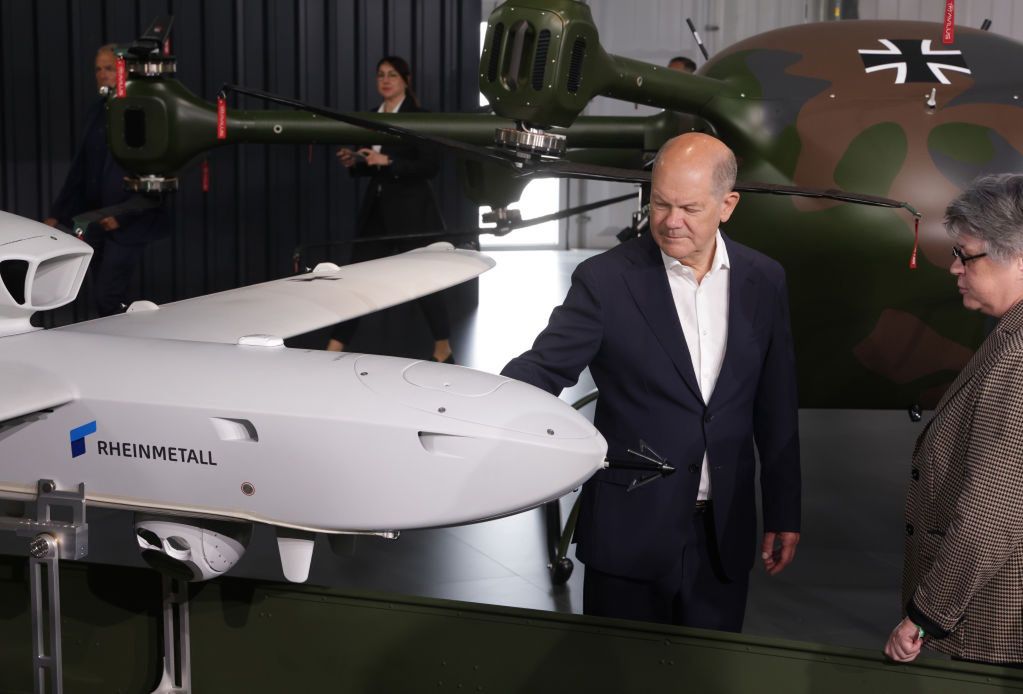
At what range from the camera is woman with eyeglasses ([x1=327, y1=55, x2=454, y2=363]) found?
20.3ft

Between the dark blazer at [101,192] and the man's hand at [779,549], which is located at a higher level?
the dark blazer at [101,192]

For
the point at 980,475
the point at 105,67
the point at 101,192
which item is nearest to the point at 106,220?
the point at 101,192

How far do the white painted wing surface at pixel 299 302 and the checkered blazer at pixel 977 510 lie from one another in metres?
1.78

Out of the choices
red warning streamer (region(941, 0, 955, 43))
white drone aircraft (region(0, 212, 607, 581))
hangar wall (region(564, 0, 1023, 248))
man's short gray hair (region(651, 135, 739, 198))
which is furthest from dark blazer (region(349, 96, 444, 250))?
hangar wall (region(564, 0, 1023, 248))

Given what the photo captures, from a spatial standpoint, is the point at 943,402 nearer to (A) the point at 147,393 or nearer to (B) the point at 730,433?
(B) the point at 730,433

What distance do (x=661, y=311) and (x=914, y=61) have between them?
198cm

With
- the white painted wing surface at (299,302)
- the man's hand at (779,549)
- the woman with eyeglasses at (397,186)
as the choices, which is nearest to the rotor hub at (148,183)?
the white painted wing surface at (299,302)

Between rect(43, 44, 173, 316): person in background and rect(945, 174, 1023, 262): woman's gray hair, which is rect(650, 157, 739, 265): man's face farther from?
rect(43, 44, 173, 316): person in background

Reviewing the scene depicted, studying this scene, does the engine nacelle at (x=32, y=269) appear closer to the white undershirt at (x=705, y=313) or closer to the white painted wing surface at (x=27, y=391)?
the white painted wing surface at (x=27, y=391)

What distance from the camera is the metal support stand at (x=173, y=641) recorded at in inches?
91.4

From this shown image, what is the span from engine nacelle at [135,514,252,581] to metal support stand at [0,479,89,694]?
0.13 metres

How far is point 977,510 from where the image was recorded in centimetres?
185

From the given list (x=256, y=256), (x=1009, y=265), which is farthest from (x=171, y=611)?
(x=256, y=256)

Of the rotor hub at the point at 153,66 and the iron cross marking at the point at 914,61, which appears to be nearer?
the iron cross marking at the point at 914,61
